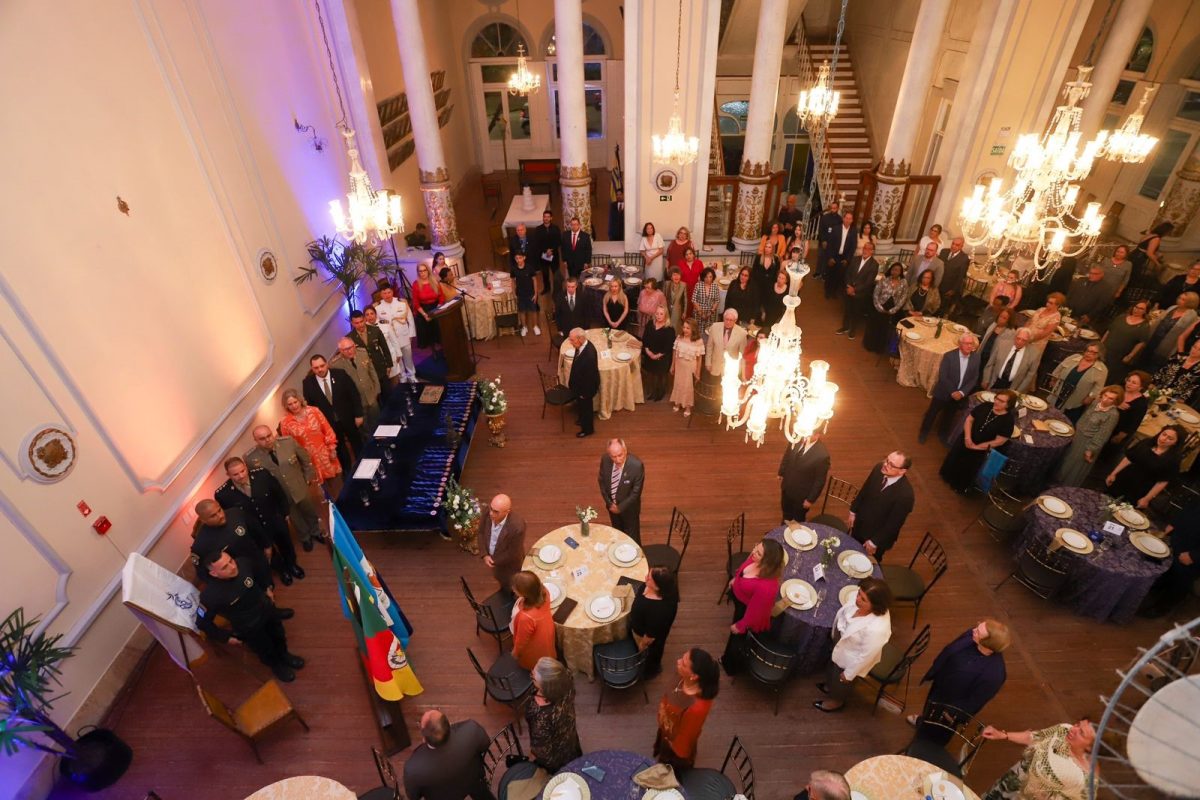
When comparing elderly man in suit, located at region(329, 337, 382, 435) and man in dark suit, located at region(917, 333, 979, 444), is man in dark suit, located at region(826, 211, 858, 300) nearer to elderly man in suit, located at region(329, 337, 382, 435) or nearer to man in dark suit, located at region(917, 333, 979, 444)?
man in dark suit, located at region(917, 333, 979, 444)

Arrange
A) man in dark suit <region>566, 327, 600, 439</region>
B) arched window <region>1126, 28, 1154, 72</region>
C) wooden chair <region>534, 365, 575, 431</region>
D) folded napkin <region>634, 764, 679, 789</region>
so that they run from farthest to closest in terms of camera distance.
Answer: arched window <region>1126, 28, 1154, 72</region>
wooden chair <region>534, 365, 575, 431</region>
man in dark suit <region>566, 327, 600, 439</region>
folded napkin <region>634, 764, 679, 789</region>

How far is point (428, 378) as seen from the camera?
8.91 m

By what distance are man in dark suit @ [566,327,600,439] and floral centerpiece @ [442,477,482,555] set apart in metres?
1.89

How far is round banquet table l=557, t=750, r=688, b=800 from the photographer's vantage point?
3629mm

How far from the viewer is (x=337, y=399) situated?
6.84m

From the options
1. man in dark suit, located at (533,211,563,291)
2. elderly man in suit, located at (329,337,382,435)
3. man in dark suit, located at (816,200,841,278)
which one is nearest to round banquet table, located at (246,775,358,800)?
elderly man in suit, located at (329,337,382,435)

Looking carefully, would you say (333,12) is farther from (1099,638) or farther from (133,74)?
(1099,638)

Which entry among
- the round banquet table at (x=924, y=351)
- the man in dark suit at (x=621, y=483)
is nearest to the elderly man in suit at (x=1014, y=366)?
the round banquet table at (x=924, y=351)

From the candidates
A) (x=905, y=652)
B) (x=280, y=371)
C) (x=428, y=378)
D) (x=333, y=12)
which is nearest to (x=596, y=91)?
(x=333, y=12)

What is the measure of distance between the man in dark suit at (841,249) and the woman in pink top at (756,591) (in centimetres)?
678

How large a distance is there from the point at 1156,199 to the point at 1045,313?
26.1 ft

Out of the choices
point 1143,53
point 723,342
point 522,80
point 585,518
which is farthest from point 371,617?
point 1143,53

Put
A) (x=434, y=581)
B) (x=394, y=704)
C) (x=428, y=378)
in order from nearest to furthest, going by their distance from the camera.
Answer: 1. (x=394, y=704)
2. (x=434, y=581)
3. (x=428, y=378)

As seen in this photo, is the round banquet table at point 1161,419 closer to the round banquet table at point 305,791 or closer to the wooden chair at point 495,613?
the wooden chair at point 495,613
